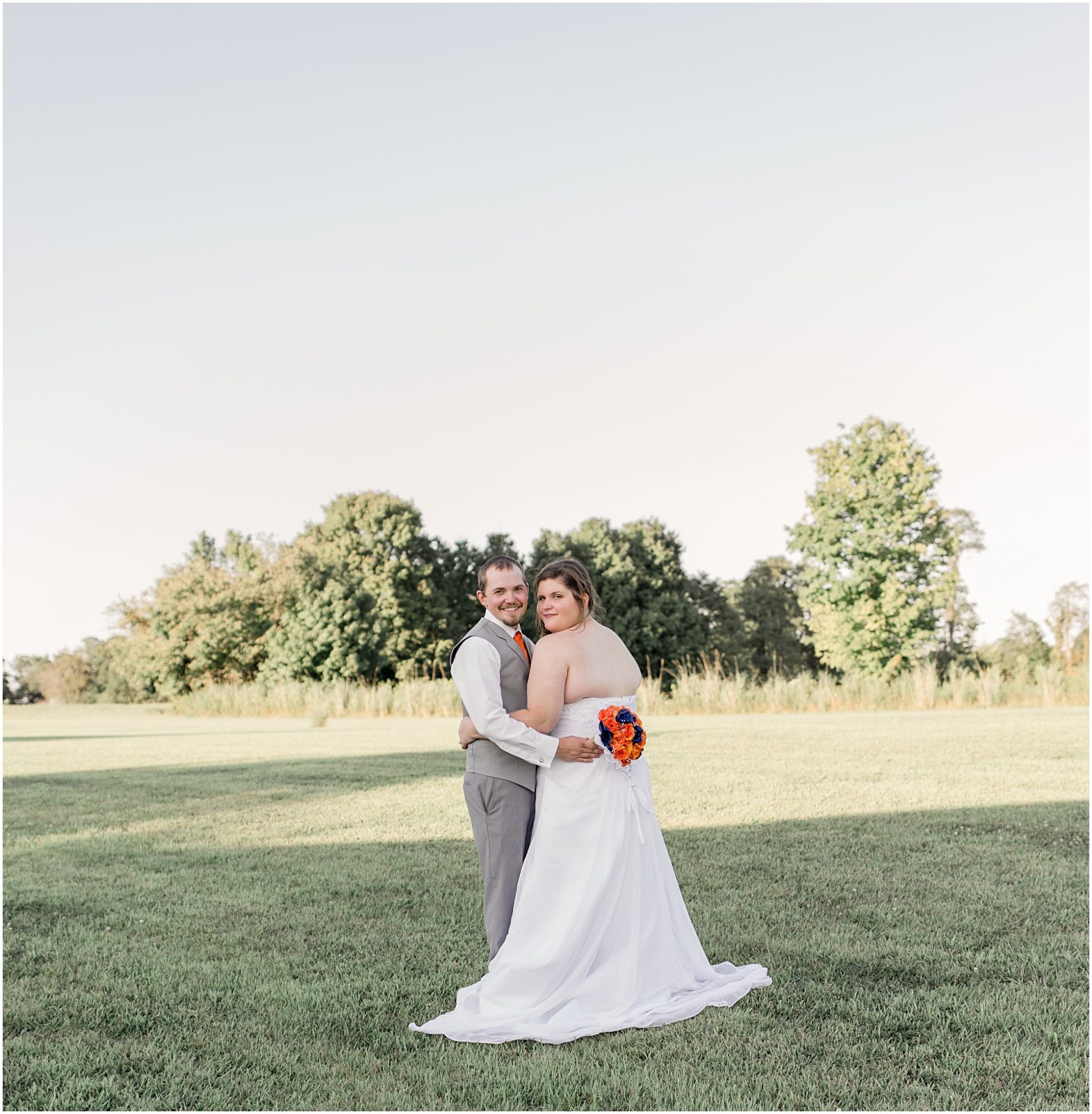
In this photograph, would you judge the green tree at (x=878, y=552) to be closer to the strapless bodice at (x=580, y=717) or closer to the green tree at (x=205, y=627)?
the green tree at (x=205, y=627)

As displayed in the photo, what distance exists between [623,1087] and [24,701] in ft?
209

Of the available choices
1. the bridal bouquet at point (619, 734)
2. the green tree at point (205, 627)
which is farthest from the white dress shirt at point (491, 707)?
the green tree at point (205, 627)

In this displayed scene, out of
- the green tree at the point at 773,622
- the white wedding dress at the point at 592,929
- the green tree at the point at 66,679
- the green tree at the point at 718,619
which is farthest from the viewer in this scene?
the green tree at the point at 66,679

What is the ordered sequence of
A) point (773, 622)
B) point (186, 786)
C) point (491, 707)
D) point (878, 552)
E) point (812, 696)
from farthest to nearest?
1. point (773, 622)
2. point (878, 552)
3. point (812, 696)
4. point (186, 786)
5. point (491, 707)

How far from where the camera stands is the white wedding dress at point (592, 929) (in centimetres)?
437

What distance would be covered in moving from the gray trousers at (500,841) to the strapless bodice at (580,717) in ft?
1.19

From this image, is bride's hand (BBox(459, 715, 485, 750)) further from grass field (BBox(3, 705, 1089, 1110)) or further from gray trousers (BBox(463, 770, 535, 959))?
grass field (BBox(3, 705, 1089, 1110))

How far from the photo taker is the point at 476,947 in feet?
18.4

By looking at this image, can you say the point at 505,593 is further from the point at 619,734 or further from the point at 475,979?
the point at 475,979

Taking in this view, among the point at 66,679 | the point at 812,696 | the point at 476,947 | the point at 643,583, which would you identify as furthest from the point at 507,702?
the point at 66,679

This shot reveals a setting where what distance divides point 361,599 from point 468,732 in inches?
1453

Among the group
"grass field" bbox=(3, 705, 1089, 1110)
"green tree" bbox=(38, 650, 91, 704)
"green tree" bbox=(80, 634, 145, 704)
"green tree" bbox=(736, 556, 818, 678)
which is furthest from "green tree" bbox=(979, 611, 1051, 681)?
"green tree" bbox=(38, 650, 91, 704)

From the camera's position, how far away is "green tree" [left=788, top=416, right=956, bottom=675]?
3462cm

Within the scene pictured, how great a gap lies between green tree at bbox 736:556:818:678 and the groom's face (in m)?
43.2
